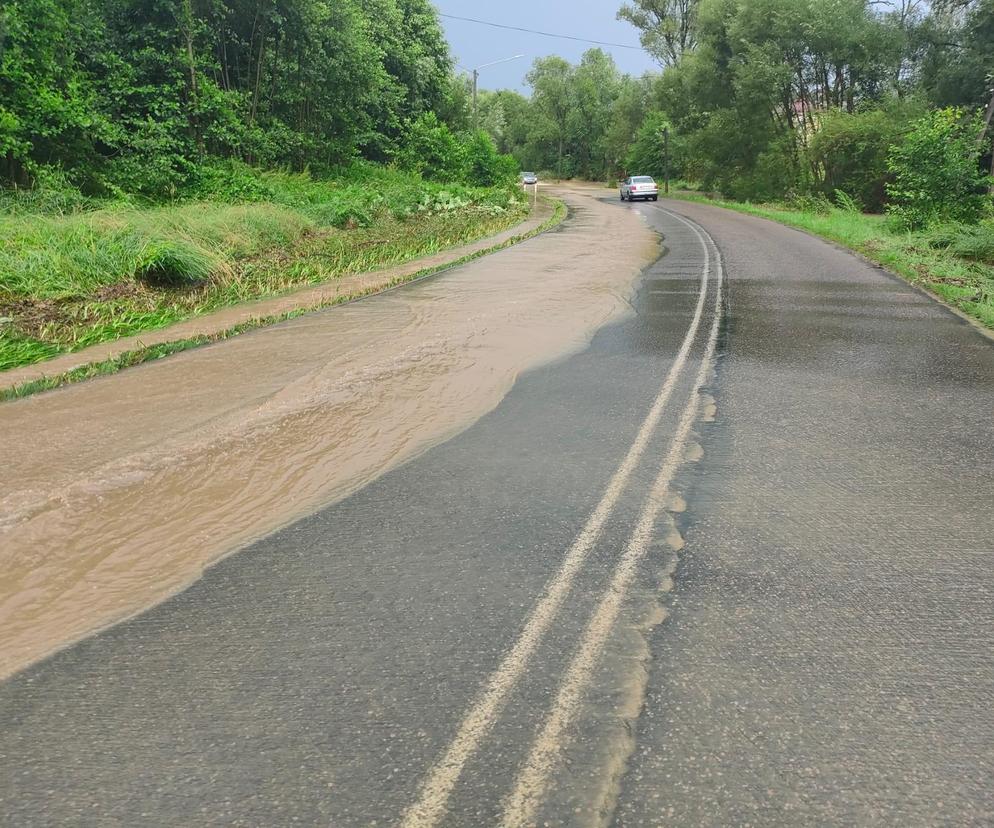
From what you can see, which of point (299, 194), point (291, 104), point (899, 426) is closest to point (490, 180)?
point (291, 104)

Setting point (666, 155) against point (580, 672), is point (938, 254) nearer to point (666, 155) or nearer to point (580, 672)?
point (580, 672)

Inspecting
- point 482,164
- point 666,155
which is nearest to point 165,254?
point 482,164

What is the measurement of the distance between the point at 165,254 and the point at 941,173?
2164 cm

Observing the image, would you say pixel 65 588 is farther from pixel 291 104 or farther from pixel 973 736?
pixel 291 104

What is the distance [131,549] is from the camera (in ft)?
14.9

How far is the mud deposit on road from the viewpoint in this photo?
4.26 m

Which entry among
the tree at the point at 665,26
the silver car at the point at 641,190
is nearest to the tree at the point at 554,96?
the tree at the point at 665,26

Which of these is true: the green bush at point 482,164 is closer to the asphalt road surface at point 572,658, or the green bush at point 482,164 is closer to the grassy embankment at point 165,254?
the grassy embankment at point 165,254

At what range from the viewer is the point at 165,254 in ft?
43.6

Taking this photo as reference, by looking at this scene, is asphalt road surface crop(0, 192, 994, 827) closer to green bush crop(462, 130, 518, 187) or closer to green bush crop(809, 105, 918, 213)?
green bush crop(809, 105, 918, 213)

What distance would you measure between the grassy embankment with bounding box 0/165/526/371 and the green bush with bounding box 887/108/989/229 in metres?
12.7

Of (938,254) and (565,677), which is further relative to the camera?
(938,254)

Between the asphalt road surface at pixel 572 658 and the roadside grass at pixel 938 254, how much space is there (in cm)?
820

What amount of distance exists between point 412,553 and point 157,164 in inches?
924
